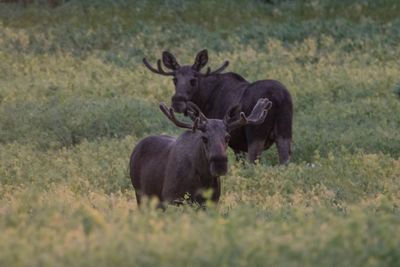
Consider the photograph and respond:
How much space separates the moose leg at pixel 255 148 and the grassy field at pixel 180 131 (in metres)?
0.29

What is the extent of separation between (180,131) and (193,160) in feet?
28.4

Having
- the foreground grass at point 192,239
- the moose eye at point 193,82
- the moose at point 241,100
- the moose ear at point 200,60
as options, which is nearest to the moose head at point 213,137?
the foreground grass at point 192,239

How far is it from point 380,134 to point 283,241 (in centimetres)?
1060

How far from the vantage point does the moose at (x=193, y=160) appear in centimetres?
821

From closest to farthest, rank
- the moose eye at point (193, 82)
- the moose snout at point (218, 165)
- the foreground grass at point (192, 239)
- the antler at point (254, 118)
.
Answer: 1. the foreground grass at point (192, 239)
2. the moose snout at point (218, 165)
3. the antler at point (254, 118)
4. the moose eye at point (193, 82)

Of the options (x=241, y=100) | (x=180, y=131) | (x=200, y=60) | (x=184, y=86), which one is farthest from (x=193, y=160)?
(x=180, y=131)

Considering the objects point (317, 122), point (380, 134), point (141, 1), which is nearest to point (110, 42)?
point (141, 1)

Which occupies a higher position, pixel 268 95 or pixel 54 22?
pixel 268 95

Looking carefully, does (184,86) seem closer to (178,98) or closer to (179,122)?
(178,98)

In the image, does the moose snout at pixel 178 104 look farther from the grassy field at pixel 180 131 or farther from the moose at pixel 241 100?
the grassy field at pixel 180 131

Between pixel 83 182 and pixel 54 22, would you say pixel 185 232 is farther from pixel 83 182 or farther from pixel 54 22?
pixel 54 22

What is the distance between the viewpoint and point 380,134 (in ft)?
49.4

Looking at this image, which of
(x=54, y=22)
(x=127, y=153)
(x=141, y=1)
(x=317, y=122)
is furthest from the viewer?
(x=141, y=1)

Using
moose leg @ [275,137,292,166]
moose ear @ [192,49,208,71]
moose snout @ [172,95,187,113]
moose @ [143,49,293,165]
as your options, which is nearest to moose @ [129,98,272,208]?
moose @ [143,49,293,165]
